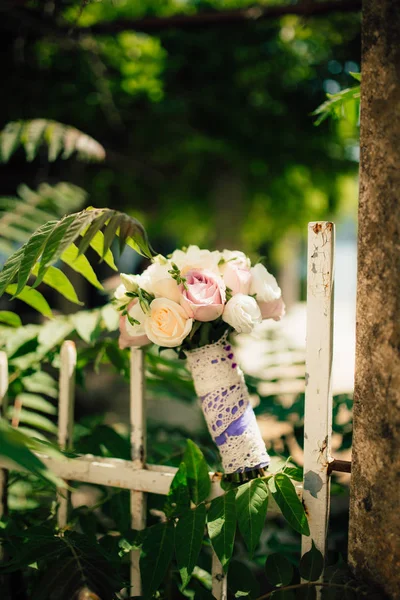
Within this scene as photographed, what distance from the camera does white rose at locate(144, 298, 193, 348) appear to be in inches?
38.3

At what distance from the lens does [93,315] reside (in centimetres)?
149

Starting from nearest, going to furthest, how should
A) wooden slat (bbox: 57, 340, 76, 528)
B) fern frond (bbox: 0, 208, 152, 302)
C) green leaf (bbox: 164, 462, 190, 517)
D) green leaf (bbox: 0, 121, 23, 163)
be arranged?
fern frond (bbox: 0, 208, 152, 302)
green leaf (bbox: 164, 462, 190, 517)
wooden slat (bbox: 57, 340, 76, 528)
green leaf (bbox: 0, 121, 23, 163)

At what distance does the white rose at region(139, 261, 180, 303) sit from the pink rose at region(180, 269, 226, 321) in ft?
0.07

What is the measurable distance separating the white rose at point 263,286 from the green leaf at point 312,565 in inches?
18.5

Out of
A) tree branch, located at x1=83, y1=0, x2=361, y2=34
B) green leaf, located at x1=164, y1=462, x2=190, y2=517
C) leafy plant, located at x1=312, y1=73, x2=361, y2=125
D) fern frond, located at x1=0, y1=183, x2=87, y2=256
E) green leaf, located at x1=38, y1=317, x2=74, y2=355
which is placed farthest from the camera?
tree branch, located at x1=83, y1=0, x2=361, y2=34

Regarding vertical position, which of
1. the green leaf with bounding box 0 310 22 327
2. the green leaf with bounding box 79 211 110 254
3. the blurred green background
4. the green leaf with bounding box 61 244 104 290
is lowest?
the green leaf with bounding box 0 310 22 327

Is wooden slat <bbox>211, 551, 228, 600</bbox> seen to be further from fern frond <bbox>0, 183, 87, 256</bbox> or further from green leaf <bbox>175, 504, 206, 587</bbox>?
fern frond <bbox>0, 183, 87, 256</bbox>

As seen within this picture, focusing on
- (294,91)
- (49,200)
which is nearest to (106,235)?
(49,200)

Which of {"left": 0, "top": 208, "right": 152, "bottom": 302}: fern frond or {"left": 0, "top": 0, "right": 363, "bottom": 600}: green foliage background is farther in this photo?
{"left": 0, "top": 0, "right": 363, "bottom": 600}: green foliage background

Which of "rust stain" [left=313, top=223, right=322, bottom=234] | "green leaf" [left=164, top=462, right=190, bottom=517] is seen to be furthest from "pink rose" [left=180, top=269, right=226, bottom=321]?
"green leaf" [left=164, top=462, right=190, bottom=517]

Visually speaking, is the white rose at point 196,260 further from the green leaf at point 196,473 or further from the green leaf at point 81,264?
the green leaf at point 196,473

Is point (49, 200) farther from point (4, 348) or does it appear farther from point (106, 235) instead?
point (106, 235)

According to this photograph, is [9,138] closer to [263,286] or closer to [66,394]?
[66,394]

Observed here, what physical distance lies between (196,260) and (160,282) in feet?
0.30
